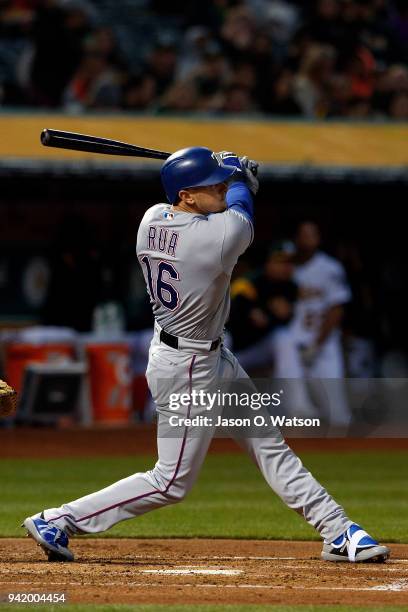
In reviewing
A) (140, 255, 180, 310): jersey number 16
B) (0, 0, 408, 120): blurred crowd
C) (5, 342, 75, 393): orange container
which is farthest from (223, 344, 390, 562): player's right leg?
(0, 0, 408, 120): blurred crowd

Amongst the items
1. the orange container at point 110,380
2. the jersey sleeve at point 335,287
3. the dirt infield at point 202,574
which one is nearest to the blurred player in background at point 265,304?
the jersey sleeve at point 335,287

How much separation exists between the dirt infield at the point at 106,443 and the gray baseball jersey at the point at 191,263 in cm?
573

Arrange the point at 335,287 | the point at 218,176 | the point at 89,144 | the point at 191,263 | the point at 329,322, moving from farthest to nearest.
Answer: the point at 329,322 → the point at 335,287 → the point at 89,144 → the point at 218,176 → the point at 191,263

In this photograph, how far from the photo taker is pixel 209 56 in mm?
15438

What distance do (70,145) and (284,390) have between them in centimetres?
659

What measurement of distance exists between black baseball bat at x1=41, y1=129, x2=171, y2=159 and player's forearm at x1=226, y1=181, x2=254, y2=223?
404mm

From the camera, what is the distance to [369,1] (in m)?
17.8

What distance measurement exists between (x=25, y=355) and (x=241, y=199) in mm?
8069

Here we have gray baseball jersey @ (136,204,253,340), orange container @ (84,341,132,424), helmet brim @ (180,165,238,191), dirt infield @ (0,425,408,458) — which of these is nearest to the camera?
gray baseball jersey @ (136,204,253,340)

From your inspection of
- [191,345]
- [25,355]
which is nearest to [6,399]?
[191,345]

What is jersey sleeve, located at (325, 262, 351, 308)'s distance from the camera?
1288 cm

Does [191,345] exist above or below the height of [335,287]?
below

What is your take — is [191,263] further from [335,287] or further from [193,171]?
[335,287]

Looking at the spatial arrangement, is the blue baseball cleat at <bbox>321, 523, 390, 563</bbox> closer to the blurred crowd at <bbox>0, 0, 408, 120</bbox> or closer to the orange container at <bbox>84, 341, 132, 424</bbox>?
the orange container at <bbox>84, 341, 132, 424</bbox>
